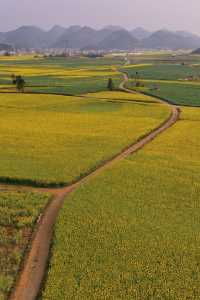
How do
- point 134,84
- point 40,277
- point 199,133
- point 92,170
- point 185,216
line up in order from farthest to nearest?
point 134,84
point 199,133
point 92,170
point 185,216
point 40,277

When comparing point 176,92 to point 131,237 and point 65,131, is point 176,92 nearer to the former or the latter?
point 65,131

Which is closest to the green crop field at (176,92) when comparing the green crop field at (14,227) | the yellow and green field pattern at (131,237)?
the yellow and green field pattern at (131,237)

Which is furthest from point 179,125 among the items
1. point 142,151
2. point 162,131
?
point 142,151

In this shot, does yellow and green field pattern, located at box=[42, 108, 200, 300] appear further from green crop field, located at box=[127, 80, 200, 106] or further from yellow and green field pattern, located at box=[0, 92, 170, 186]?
green crop field, located at box=[127, 80, 200, 106]

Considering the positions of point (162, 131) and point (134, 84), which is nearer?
point (162, 131)

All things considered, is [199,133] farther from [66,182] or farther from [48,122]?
[66,182]

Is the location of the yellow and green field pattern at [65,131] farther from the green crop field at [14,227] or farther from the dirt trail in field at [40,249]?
the green crop field at [14,227]
